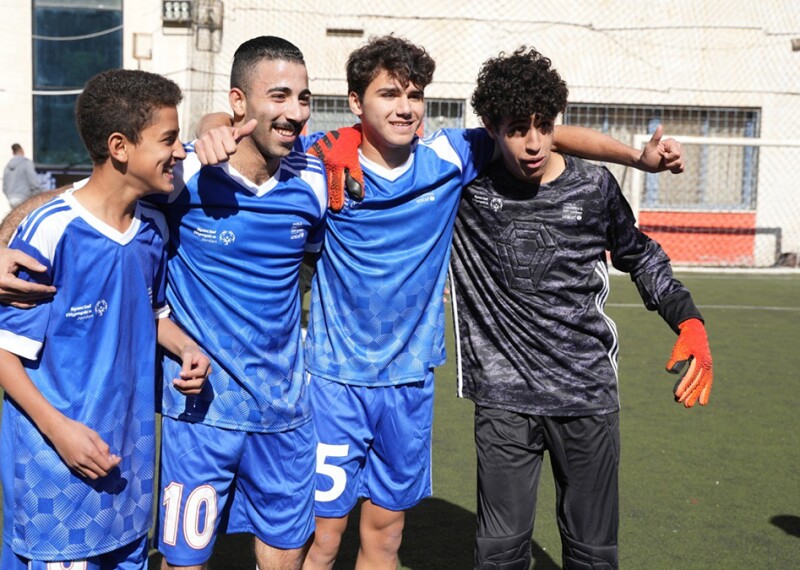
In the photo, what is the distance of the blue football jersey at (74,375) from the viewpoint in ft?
8.02

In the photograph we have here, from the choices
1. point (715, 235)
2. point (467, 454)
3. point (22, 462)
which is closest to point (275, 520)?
point (22, 462)

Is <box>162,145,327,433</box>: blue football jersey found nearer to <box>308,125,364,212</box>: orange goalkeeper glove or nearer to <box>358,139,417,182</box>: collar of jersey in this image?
<box>308,125,364,212</box>: orange goalkeeper glove

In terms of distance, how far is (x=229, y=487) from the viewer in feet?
9.87

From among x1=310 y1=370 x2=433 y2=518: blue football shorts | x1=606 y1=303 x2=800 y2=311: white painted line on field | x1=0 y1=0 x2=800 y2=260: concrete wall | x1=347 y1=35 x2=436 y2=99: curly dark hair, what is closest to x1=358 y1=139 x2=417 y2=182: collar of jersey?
x1=347 y1=35 x2=436 y2=99: curly dark hair

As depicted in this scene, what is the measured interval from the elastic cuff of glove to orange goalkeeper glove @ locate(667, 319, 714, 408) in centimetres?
7

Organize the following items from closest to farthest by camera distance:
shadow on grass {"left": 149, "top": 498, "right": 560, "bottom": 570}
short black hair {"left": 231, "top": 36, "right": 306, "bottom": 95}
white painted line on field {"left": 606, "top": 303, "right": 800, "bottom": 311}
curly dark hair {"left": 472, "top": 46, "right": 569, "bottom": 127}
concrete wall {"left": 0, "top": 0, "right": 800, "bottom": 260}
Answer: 1. short black hair {"left": 231, "top": 36, "right": 306, "bottom": 95}
2. curly dark hair {"left": 472, "top": 46, "right": 569, "bottom": 127}
3. shadow on grass {"left": 149, "top": 498, "right": 560, "bottom": 570}
4. white painted line on field {"left": 606, "top": 303, "right": 800, "bottom": 311}
5. concrete wall {"left": 0, "top": 0, "right": 800, "bottom": 260}

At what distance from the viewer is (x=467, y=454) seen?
5.52 m

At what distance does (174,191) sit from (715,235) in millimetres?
15000

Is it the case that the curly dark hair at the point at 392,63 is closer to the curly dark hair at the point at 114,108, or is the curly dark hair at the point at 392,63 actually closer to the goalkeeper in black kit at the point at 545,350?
the goalkeeper in black kit at the point at 545,350

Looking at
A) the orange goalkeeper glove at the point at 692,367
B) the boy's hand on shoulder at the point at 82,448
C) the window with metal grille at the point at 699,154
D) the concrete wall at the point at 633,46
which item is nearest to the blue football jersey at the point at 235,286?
the boy's hand on shoulder at the point at 82,448

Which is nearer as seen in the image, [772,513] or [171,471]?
[171,471]

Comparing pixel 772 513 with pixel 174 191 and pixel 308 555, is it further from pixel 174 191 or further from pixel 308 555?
pixel 174 191

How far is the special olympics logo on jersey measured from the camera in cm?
252

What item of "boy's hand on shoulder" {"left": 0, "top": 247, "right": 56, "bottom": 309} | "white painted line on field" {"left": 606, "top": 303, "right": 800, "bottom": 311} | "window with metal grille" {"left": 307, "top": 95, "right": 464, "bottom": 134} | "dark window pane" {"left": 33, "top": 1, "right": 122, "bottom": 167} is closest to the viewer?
"boy's hand on shoulder" {"left": 0, "top": 247, "right": 56, "bottom": 309}
